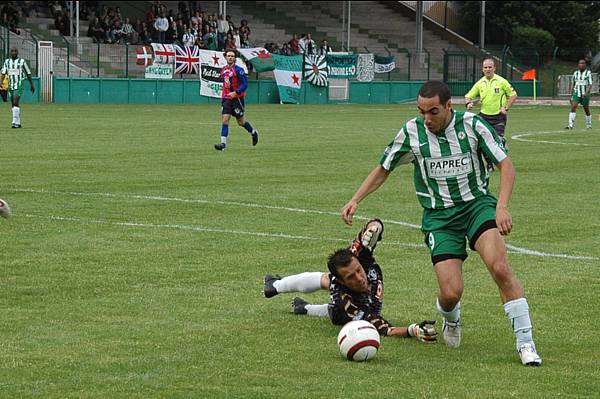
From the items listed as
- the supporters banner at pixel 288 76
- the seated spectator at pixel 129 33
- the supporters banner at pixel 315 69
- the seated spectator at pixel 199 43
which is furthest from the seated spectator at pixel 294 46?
the seated spectator at pixel 129 33

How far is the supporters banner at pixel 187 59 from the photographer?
5026cm

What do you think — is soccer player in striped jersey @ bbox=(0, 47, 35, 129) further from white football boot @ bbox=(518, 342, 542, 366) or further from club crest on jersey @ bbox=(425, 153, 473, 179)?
white football boot @ bbox=(518, 342, 542, 366)

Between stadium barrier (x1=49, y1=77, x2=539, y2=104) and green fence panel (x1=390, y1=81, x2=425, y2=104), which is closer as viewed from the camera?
stadium barrier (x1=49, y1=77, x2=539, y2=104)

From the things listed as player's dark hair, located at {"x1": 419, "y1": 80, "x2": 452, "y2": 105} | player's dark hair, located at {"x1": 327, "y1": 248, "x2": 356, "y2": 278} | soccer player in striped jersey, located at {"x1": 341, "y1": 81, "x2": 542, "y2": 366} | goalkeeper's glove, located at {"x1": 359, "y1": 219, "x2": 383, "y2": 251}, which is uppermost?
player's dark hair, located at {"x1": 419, "y1": 80, "x2": 452, "y2": 105}

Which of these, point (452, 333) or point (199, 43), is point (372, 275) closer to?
point (452, 333)

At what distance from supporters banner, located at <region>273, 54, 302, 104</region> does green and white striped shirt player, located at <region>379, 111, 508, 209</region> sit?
146 feet

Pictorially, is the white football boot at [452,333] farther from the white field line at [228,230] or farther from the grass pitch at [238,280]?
the white field line at [228,230]

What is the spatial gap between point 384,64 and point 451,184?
163ft

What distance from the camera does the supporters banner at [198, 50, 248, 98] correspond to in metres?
50.7

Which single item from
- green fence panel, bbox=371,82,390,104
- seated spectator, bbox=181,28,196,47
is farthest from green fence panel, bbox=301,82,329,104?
seated spectator, bbox=181,28,196,47

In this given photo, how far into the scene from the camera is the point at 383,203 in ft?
54.1

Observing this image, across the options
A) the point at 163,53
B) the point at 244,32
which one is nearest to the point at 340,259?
the point at 163,53

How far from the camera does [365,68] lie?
185 ft

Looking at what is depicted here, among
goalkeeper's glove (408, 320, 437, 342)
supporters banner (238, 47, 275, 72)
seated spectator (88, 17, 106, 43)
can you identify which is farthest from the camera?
supporters banner (238, 47, 275, 72)
